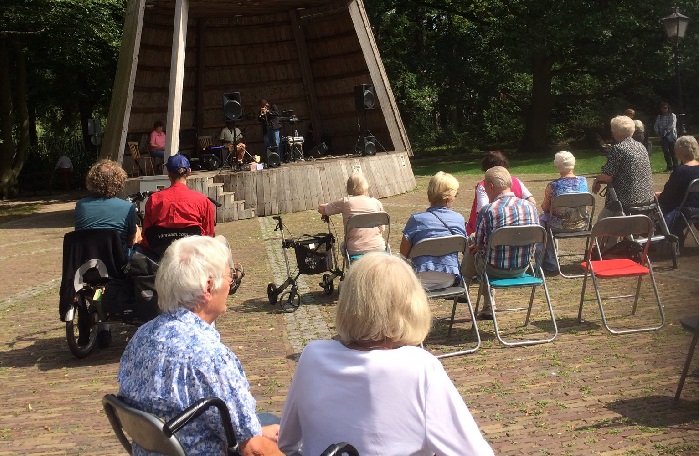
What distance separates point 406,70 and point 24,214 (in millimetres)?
16019

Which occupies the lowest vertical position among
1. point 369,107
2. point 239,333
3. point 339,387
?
point 239,333

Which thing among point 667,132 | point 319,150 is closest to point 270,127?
point 319,150

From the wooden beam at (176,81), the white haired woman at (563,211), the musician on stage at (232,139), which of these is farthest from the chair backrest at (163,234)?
the musician on stage at (232,139)

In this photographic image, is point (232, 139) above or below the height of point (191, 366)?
above

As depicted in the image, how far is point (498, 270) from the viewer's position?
23.6ft

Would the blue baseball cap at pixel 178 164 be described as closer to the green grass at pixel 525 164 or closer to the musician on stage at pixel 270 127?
the musician on stage at pixel 270 127

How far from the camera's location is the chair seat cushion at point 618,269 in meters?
7.27

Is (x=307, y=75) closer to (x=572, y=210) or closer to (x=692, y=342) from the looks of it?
(x=572, y=210)

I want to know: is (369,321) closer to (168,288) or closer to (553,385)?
(168,288)

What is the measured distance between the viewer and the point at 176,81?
1842cm

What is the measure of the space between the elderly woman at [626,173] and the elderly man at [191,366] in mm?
6986

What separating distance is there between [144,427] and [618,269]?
5.17 m

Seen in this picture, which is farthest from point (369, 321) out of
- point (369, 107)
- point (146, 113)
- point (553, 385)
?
point (146, 113)

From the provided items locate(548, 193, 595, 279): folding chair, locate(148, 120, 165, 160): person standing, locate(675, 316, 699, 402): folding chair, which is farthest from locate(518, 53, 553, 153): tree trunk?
locate(675, 316, 699, 402): folding chair
